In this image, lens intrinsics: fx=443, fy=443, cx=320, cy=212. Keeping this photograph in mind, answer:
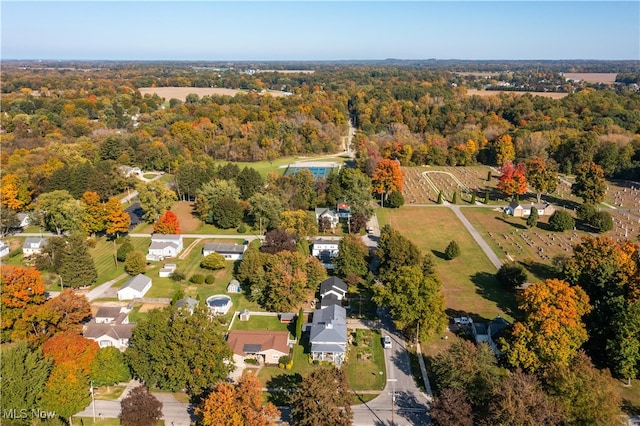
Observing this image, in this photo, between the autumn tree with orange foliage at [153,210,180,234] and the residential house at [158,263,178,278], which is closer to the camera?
the residential house at [158,263,178,278]

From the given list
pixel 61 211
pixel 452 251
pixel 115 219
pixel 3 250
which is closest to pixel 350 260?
pixel 452 251

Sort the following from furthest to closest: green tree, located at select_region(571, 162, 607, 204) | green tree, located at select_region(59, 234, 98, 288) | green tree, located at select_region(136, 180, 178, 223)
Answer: green tree, located at select_region(571, 162, 607, 204), green tree, located at select_region(136, 180, 178, 223), green tree, located at select_region(59, 234, 98, 288)

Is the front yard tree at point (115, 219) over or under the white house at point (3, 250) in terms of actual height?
over

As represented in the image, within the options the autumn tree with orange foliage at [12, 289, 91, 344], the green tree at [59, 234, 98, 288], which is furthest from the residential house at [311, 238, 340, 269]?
the autumn tree with orange foliage at [12, 289, 91, 344]

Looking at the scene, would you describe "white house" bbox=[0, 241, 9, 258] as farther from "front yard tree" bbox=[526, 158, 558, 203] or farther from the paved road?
"front yard tree" bbox=[526, 158, 558, 203]

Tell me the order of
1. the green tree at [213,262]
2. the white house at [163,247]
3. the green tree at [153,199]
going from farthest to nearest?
1. the green tree at [153,199]
2. the white house at [163,247]
3. the green tree at [213,262]

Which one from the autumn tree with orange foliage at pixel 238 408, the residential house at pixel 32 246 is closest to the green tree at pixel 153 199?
the residential house at pixel 32 246

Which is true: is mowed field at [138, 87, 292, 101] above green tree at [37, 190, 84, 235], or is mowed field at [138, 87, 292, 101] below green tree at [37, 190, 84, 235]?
above

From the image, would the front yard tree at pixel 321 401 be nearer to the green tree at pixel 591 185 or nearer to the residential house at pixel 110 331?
the residential house at pixel 110 331
